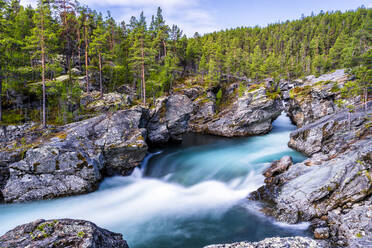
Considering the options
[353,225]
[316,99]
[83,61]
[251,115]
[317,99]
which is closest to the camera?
[353,225]

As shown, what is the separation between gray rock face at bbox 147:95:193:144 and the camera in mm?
30448

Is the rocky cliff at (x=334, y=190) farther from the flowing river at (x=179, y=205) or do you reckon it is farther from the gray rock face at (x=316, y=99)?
the gray rock face at (x=316, y=99)

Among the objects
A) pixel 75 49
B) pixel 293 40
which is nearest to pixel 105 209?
pixel 75 49

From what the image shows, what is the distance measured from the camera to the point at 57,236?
22.2ft

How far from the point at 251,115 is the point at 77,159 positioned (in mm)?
29029

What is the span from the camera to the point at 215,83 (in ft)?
164

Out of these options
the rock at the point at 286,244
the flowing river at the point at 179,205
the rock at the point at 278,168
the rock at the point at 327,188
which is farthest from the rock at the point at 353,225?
the rock at the point at 278,168

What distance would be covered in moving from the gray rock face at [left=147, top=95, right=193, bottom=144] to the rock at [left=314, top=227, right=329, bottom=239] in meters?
22.8

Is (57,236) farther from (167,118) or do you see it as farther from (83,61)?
(83,61)

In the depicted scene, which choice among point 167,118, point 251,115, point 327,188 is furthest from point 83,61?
point 327,188

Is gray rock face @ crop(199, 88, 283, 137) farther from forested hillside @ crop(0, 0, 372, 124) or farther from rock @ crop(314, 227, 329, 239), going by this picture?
rock @ crop(314, 227, 329, 239)

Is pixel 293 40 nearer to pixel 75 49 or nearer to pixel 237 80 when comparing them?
pixel 237 80

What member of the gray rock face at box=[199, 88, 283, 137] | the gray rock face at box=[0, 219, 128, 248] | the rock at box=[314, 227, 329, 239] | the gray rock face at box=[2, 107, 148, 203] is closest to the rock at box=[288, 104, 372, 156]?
the gray rock face at box=[199, 88, 283, 137]

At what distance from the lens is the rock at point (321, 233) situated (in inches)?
454
